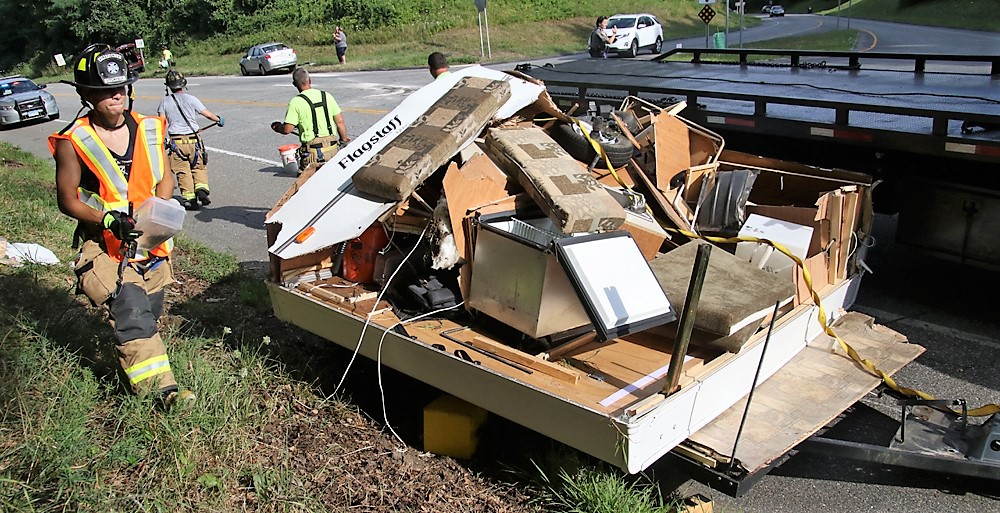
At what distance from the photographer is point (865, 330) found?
4344 mm

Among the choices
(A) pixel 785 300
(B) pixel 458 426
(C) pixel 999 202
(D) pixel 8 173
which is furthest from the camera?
(D) pixel 8 173

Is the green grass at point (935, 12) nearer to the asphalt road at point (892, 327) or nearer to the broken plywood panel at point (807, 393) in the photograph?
the asphalt road at point (892, 327)

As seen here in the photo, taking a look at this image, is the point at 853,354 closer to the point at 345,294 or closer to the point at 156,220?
the point at 345,294

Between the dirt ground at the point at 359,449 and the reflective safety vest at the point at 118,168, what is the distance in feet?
3.66

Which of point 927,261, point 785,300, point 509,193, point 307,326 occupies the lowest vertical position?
point 927,261

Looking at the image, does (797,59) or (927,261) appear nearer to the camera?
(927,261)

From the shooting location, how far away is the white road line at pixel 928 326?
4.92m

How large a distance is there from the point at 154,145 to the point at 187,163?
579 cm

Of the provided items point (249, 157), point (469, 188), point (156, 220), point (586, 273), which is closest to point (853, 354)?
point (586, 273)

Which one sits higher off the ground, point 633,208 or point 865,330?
point 633,208

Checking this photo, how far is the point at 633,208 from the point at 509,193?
2.54 ft

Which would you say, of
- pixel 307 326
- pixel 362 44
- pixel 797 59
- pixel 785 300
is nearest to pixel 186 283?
pixel 307 326

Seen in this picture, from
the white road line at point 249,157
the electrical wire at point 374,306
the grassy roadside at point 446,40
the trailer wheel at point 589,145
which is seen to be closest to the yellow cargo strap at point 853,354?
the trailer wheel at point 589,145

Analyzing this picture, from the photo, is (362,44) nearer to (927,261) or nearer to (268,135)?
(268,135)
